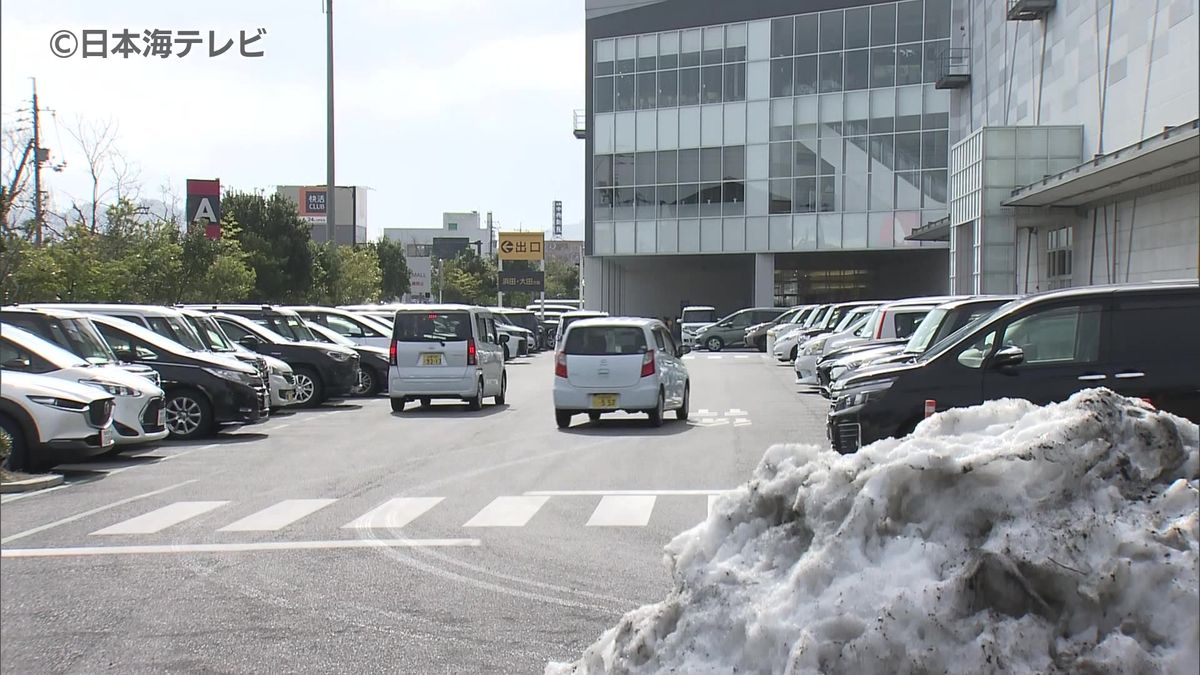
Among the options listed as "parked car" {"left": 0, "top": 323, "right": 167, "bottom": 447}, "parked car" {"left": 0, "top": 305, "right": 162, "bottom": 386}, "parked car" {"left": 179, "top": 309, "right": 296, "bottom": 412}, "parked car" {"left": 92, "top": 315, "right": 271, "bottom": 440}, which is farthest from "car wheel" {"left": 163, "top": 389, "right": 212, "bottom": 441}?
"parked car" {"left": 0, "top": 323, "right": 167, "bottom": 447}

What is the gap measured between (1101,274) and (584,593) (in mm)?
25038

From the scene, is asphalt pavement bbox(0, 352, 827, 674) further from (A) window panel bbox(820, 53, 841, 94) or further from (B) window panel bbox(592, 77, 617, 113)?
(B) window panel bbox(592, 77, 617, 113)

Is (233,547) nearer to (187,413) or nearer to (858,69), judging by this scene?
(187,413)

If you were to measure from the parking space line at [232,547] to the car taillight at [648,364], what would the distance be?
8860 millimetres

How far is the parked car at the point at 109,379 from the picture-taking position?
1210 cm

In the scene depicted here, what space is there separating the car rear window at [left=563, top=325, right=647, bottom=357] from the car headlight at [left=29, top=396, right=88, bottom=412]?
748 cm

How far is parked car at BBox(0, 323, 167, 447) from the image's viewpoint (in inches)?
476

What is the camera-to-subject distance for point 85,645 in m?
5.68

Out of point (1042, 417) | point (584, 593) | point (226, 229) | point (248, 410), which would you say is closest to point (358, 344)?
point (248, 410)

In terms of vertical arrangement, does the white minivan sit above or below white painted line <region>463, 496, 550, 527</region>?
above

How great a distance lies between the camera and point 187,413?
15742 millimetres

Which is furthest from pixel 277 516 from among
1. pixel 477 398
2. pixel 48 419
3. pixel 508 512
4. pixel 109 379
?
pixel 477 398

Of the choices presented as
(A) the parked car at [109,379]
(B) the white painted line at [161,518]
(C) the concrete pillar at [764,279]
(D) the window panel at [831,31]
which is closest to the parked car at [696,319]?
(C) the concrete pillar at [764,279]

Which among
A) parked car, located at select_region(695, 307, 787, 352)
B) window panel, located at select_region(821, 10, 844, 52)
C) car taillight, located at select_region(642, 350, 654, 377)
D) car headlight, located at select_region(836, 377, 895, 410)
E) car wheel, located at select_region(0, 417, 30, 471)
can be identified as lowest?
parked car, located at select_region(695, 307, 787, 352)
